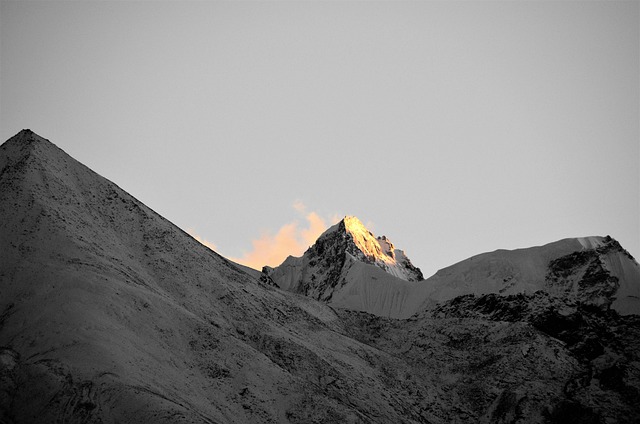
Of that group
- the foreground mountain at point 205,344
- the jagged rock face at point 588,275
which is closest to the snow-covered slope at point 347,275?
the jagged rock face at point 588,275

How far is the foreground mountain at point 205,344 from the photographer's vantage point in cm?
4800

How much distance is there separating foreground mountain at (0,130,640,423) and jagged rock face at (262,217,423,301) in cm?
6757

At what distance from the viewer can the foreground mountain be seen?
48.0 meters

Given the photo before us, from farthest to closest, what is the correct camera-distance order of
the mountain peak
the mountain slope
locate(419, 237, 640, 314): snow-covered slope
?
the mountain peak, locate(419, 237, 640, 314): snow-covered slope, the mountain slope

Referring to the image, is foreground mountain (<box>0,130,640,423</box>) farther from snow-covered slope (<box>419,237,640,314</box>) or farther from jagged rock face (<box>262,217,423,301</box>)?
jagged rock face (<box>262,217,423,301</box>)

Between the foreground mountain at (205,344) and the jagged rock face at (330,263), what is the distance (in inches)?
2660

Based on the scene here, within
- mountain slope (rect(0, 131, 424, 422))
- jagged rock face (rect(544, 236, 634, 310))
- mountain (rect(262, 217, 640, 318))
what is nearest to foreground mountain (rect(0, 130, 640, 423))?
mountain slope (rect(0, 131, 424, 422))

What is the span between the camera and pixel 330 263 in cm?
17200

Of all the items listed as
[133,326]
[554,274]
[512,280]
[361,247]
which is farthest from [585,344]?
[361,247]

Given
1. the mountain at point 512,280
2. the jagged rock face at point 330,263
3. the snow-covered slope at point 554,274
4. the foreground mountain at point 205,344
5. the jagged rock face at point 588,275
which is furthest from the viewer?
the jagged rock face at point 330,263

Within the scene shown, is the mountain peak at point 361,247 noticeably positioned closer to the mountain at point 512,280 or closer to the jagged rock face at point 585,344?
the mountain at point 512,280

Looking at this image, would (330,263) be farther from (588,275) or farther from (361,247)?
(588,275)

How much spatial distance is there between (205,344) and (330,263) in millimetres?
110554

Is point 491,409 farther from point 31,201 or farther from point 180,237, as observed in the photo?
point 31,201
